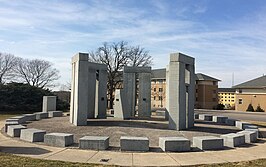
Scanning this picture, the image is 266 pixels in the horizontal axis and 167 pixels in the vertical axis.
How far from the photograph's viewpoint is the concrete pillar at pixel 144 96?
21828 millimetres

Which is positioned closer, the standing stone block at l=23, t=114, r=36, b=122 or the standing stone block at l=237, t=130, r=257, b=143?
the standing stone block at l=237, t=130, r=257, b=143

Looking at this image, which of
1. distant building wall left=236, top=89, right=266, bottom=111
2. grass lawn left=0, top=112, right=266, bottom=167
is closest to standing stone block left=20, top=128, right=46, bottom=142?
grass lawn left=0, top=112, right=266, bottom=167

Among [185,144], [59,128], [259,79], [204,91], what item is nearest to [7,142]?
[59,128]

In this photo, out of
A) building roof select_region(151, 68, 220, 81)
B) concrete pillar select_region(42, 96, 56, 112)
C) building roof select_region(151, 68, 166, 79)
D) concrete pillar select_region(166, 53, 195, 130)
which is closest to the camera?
concrete pillar select_region(166, 53, 195, 130)

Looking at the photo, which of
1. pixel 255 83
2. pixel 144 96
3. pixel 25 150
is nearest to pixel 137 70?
pixel 144 96

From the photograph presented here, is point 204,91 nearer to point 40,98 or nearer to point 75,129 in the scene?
point 40,98

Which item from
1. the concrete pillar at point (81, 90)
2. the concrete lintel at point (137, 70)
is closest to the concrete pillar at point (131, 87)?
the concrete lintel at point (137, 70)

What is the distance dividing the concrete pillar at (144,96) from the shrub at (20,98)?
51.9 feet

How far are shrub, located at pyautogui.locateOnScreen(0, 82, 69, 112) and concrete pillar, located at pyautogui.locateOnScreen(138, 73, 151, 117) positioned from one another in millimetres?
15821

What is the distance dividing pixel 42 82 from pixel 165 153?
5603 centimetres

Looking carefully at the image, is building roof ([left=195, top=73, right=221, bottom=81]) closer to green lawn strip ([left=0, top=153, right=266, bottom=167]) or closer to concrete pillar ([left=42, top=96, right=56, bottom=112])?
concrete pillar ([left=42, top=96, right=56, bottom=112])

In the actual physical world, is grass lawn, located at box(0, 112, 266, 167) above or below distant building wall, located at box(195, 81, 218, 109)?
below

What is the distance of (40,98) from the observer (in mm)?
33562

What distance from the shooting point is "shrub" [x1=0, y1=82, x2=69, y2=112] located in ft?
103
